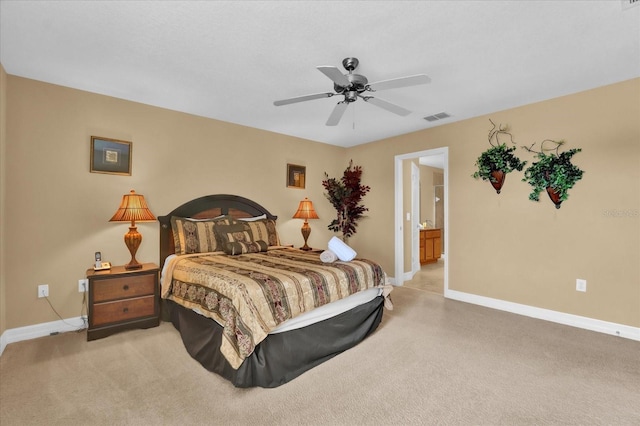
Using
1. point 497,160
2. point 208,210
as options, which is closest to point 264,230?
point 208,210

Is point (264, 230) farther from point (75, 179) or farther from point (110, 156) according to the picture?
point (75, 179)

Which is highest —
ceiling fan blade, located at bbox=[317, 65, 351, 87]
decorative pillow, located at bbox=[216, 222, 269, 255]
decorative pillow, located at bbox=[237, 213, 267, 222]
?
ceiling fan blade, located at bbox=[317, 65, 351, 87]

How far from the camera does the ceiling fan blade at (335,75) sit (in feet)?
6.59

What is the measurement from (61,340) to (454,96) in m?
4.86

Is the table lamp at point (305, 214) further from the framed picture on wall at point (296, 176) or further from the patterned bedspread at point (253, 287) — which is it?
the patterned bedspread at point (253, 287)


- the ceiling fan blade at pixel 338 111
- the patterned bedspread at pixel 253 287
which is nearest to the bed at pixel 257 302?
the patterned bedspread at pixel 253 287

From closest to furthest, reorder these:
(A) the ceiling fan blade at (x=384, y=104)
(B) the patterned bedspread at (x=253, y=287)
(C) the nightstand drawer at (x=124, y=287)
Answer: (B) the patterned bedspread at (x=253, y=287) < (A) the ceiling fan blade at (x=384, y=104) < (C) the nightstand drawer at (x=124, y=287)

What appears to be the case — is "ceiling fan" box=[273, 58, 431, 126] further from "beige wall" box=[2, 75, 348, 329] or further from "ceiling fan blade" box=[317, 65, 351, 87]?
"beige wall" box=[2, 75, 348, 329]

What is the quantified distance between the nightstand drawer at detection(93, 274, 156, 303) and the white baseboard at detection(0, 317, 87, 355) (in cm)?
61

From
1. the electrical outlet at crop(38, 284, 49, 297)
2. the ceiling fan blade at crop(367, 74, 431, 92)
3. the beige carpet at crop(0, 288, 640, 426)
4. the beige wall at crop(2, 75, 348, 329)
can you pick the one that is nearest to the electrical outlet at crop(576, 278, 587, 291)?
the beige carpet at crop(0, 288, 640, 426)

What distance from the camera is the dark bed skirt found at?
214 centimetres

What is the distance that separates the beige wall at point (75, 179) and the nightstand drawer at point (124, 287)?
1.71 ft

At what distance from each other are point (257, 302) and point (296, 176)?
11.1ft

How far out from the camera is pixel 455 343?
9.48 feet
